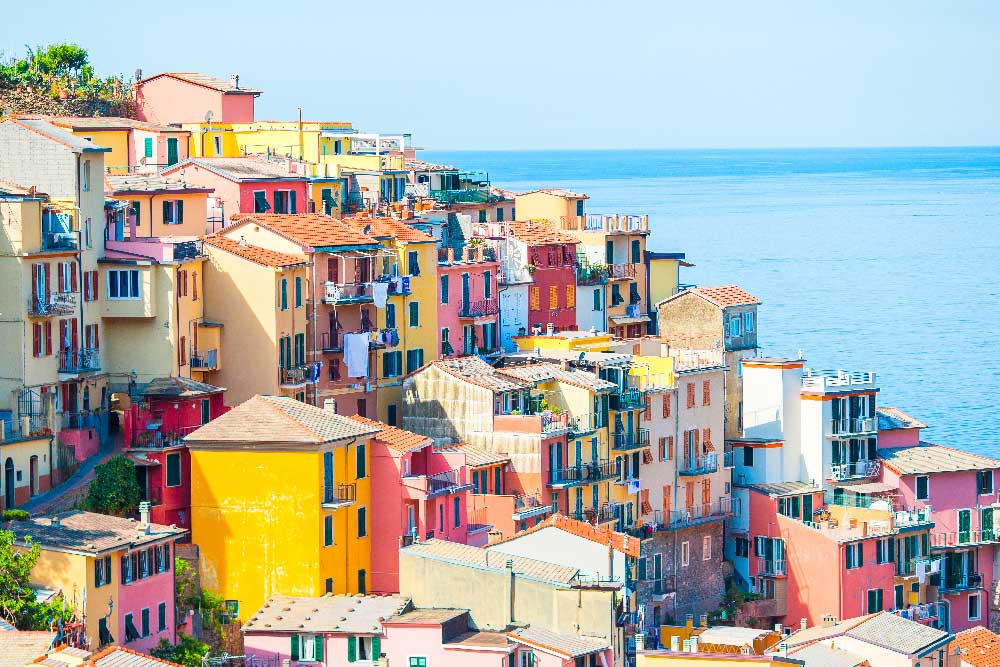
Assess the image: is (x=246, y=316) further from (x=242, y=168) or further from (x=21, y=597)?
(x=21, y=597)

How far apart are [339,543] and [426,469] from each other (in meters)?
5.27

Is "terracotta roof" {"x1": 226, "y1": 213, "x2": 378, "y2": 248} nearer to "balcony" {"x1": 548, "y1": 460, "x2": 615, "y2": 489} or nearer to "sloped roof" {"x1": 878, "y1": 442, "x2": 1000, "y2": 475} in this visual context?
"balcony" {"x1": 548, "y1": 460, "x2": 615, "y2": 489}

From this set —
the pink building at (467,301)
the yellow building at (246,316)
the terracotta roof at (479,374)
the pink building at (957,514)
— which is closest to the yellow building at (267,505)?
the yellow building at (246,316)

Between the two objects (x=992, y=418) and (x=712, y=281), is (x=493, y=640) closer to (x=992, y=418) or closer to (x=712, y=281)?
(x=992, y=418)

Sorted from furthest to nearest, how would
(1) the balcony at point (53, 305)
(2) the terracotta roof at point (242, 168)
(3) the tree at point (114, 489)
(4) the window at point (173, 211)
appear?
(2) the terracotta roof at point (242, 168) → (4) the window at point (173, 211) → (1) the balcony at point (53, 305) → (3) the tree at point (114, 489)

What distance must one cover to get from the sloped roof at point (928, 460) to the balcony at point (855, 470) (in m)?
0.45

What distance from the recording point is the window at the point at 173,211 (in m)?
69.2

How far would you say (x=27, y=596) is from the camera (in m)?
51.3

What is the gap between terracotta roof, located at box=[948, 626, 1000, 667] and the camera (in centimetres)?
6644

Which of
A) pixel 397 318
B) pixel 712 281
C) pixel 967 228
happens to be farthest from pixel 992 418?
pixel 967 228

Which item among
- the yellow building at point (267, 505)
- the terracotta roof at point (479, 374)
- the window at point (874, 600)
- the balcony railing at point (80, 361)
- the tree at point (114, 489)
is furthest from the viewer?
the window at point (874, 600)

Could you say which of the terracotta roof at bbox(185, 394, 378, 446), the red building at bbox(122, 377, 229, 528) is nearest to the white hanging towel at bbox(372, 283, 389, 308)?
the red building at bbox(122, 377, 229, 528)

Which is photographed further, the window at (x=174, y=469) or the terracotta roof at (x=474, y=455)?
the terracotta roof at (x=474, y=455)

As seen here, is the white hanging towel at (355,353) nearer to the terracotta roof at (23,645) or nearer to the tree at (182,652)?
the tree at (182,652)
